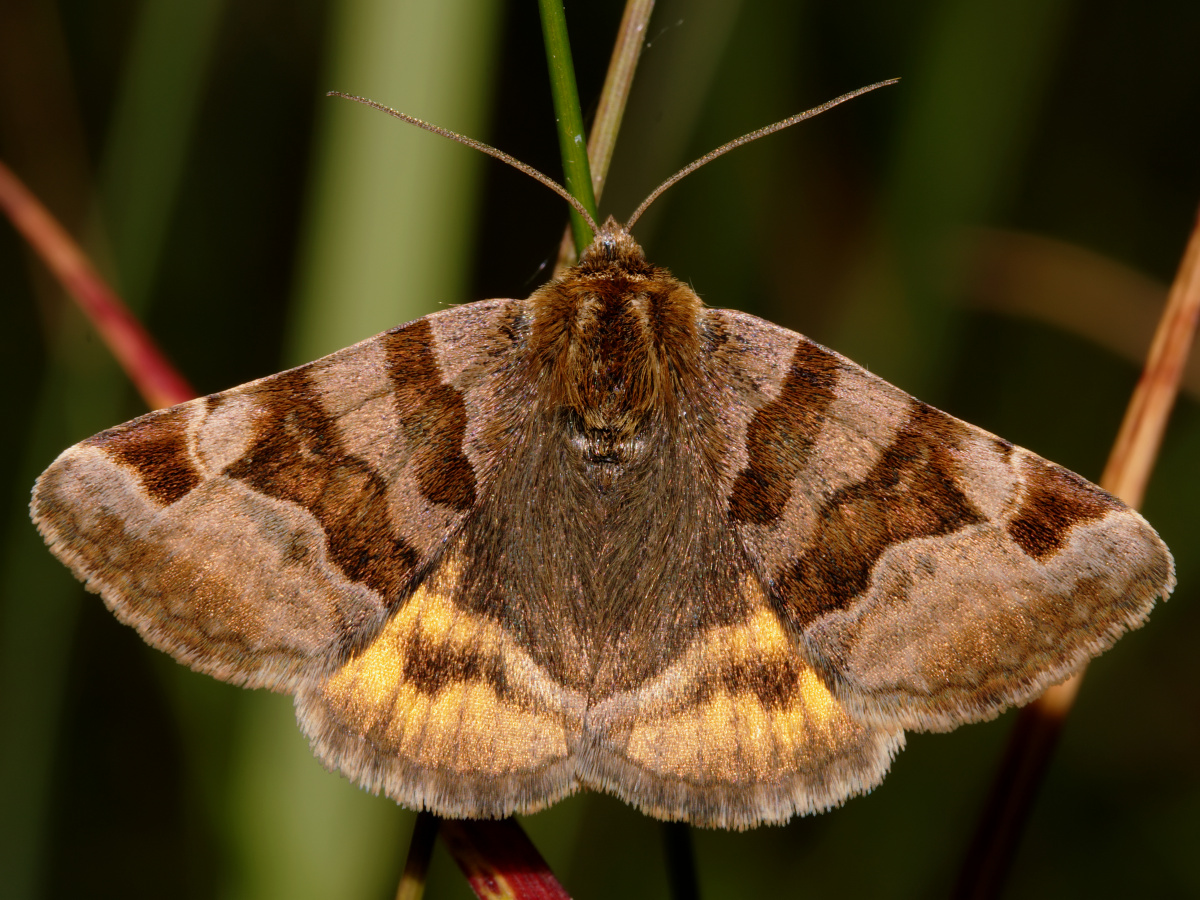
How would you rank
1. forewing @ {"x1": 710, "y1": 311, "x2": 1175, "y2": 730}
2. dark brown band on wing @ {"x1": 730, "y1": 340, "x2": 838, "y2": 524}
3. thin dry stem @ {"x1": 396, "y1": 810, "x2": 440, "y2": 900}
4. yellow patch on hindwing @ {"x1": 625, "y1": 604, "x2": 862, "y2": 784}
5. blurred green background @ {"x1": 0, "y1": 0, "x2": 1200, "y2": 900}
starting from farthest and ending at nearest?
blurred green background @ {"x1": 0, "y1": 0, "x2": 1200, "y2": 900} → dark brown band on wing @ {"x1": 730, "y1": 340, "x2": 838, "y2": 524} → yellow patch on hindwing @ {"x1": 625, "y1": 604, "x2": 862, "y2": 784} → forewing @ {"x1": 710, "y1": 311, "x2": 1175, "y2": 730} → thin dry stem @ {"x1": 396, "y1": 810, "x2": 440, "y2": 900}

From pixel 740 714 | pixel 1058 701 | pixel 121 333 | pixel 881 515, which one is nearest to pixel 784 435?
pixel 881 515

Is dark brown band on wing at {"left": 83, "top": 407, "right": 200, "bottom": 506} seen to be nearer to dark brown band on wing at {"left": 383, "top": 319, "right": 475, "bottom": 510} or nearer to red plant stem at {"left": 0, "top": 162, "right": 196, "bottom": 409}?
red plant stem at {"left": 0, "top": 162, "right": 196, "bottom": 409}

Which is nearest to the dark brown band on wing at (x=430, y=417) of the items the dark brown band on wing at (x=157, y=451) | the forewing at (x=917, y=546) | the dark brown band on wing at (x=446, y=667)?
the dark brown band on wing at (x=446, y=667)

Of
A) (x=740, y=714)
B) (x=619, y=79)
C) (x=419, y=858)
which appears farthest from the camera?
(x=740, y=714)

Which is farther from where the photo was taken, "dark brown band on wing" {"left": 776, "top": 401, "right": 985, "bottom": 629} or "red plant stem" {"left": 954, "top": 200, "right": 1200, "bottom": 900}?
"dark brown band on wing" {"left": 776, "top": 401, "right": 985, "bottom": 629}

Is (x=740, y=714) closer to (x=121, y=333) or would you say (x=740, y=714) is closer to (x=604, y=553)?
(x=604, y=553)

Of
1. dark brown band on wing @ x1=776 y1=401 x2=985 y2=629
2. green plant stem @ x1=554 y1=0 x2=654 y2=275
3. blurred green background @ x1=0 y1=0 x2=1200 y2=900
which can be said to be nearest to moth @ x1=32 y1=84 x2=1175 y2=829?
dark brown band on wing @ x1=776 y1=401 x2=985 y2=629
